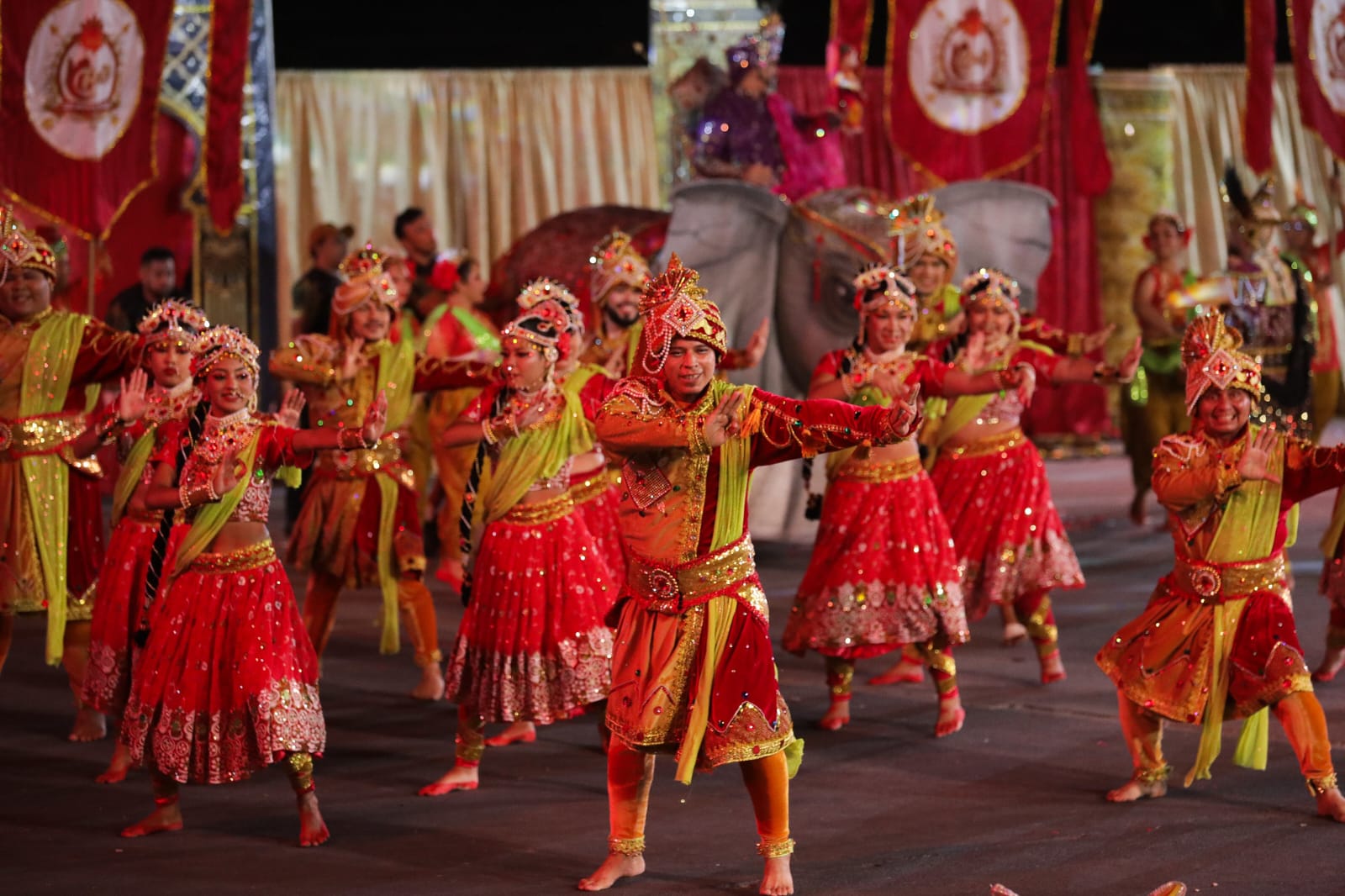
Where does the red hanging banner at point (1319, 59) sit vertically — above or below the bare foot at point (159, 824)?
above

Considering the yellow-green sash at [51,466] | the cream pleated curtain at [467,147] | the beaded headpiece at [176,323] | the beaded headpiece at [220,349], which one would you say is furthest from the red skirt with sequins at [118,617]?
the cream pleated curtain at [467,147]

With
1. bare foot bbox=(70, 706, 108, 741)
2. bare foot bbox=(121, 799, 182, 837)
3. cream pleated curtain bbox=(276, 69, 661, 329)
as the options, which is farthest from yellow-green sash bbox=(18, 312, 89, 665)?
cream pleated curtain bbox=(276, 69, 661, 329)

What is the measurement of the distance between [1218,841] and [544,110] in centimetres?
917

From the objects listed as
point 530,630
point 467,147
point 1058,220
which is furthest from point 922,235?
point 1058,220

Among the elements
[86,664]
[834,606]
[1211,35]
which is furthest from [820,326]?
[1211,35]

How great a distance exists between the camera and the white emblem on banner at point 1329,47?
360 inches

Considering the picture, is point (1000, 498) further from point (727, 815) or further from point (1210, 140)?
point (1210, 140)

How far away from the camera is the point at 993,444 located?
20.3 feet

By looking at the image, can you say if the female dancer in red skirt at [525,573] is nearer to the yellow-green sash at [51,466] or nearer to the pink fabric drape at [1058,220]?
the yellow-green sash at [51,466]

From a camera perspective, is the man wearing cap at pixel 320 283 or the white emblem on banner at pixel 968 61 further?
the white emblem on banner at pixel 968 61

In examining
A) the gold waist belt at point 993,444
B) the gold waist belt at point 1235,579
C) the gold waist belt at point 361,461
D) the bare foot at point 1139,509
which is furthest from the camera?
the bare foot at point 1139,509

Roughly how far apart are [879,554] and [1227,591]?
1255mm

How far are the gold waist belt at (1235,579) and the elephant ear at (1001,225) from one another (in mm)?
4310

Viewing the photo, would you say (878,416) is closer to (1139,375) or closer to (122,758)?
(122,758)
